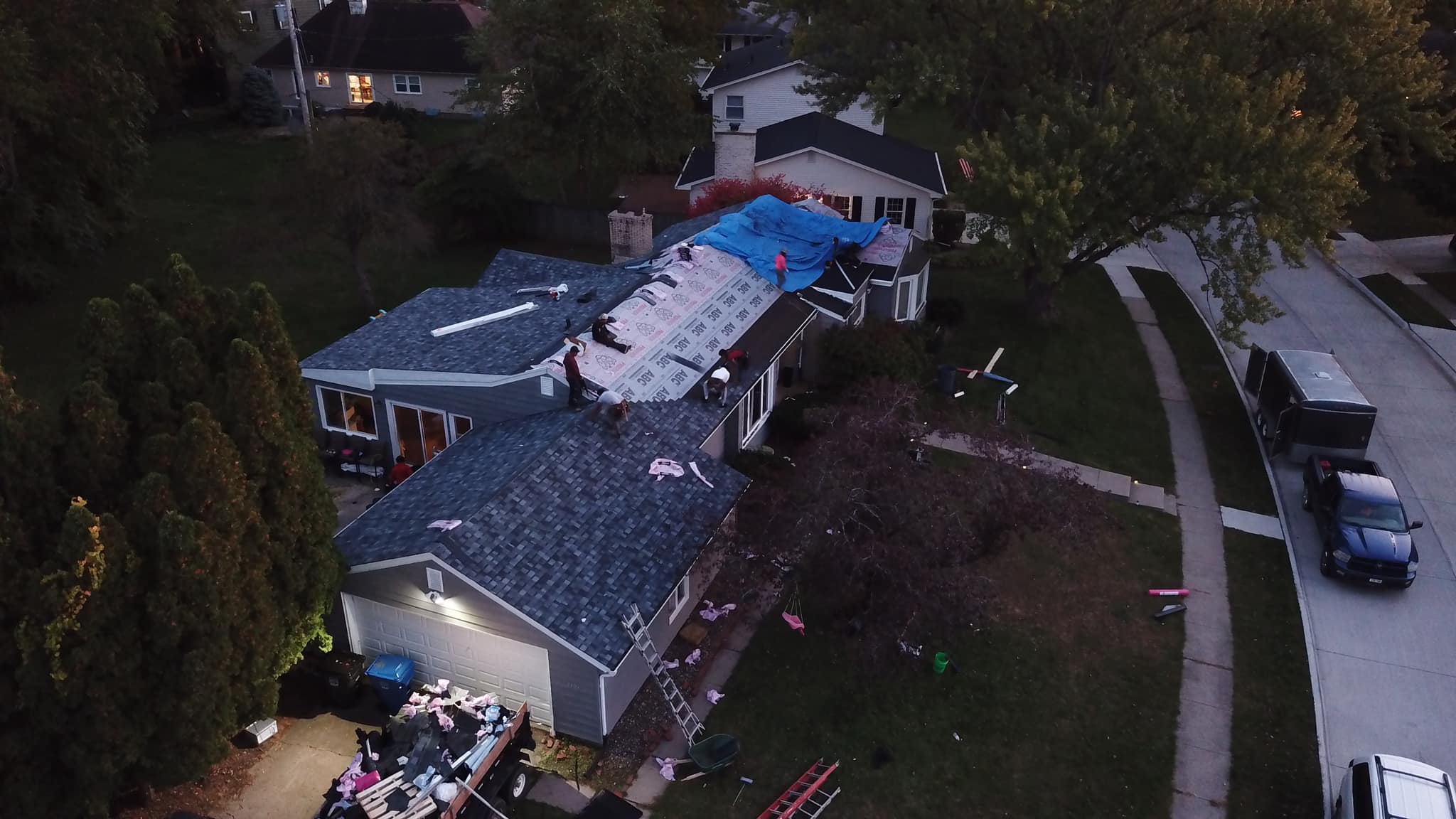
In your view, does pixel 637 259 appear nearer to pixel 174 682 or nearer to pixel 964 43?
pixel 964 43

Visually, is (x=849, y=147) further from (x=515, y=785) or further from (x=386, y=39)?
(x=386, y=39)

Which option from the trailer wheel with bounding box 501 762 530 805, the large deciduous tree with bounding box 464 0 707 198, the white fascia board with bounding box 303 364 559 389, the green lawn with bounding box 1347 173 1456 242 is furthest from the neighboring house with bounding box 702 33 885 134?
the trailer wheel with bounding box 501 762 530 805

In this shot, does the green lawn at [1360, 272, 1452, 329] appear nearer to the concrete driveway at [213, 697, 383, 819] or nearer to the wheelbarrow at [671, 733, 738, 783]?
the wheelbarrow at [671, 733, 738, 783]

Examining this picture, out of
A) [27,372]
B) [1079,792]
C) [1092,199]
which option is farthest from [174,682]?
[1092,199]

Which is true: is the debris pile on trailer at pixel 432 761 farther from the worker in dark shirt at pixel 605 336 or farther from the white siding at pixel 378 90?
the white siding at pixel 378 90

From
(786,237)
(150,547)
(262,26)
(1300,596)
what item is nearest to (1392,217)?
(786,237)

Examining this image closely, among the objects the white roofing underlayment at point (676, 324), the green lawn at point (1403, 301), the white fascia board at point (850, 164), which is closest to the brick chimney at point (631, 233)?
the white fascia board at point (850, 164)
